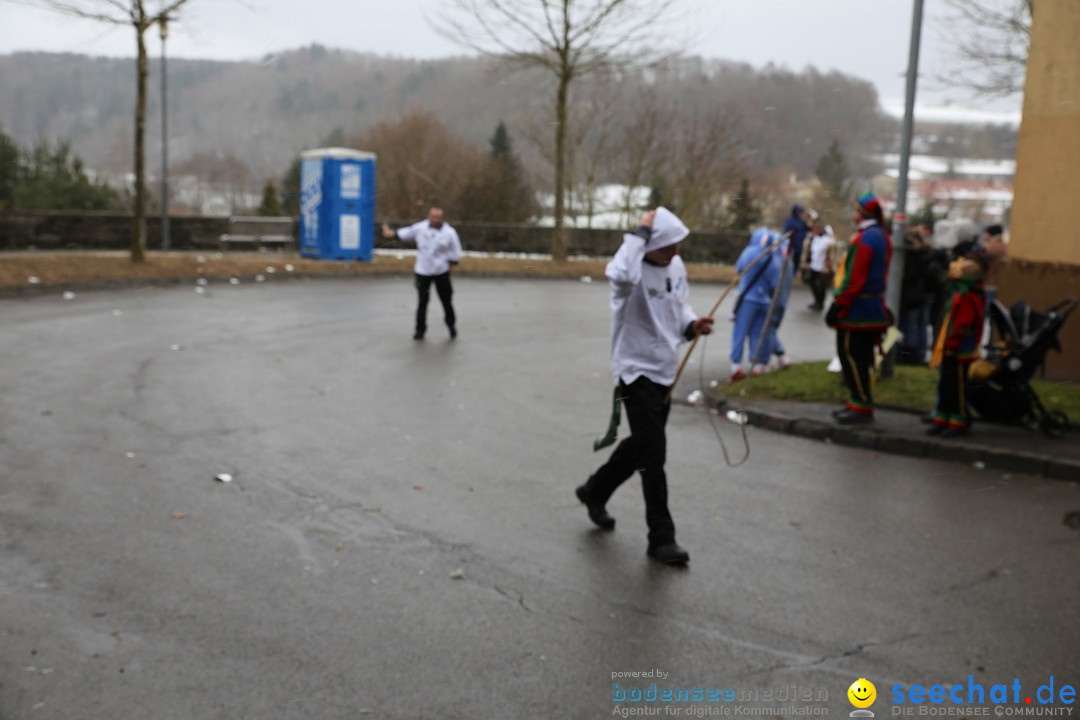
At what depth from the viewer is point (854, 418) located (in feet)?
31.8

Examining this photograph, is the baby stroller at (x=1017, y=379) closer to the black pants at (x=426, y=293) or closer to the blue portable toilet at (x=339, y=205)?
the black pants at (x=426, y=293)

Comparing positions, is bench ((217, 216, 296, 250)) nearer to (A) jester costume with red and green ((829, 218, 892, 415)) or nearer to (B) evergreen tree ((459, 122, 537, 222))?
(B) evergreen tree ((459, 122, 537, 222))

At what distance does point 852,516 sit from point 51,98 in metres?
92.8

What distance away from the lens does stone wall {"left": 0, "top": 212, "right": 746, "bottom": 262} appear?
26.9 metres

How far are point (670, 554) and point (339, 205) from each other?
2310 centimetres

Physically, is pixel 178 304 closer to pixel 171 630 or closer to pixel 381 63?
pixel 171 630

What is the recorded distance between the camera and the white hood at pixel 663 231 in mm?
6125

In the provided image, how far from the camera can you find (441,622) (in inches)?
197

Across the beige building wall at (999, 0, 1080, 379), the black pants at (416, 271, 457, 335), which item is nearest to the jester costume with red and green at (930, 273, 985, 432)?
the beige building wall at (999, 0, 1080, 379)

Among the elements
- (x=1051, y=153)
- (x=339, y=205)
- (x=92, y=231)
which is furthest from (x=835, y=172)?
(x=92, y=231)

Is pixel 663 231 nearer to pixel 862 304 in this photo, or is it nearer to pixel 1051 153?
pixel 862 304

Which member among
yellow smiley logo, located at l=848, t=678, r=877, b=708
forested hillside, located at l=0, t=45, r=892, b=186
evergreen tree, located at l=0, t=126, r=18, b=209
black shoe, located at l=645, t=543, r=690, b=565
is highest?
forested hillside, located at l=0, t=45, r=892, b=186

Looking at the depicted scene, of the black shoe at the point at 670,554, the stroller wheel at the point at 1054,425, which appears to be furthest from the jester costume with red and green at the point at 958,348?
the black shoe at the point at 670,554

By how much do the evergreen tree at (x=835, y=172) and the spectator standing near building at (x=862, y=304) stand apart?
425 inches
